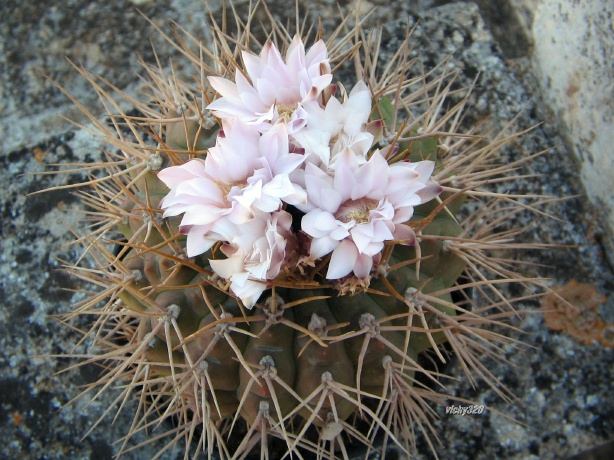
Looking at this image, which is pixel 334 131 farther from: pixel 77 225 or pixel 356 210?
pixel 77 225

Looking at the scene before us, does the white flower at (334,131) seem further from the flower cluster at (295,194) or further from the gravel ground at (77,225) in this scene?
the gravel ground at (77,225)

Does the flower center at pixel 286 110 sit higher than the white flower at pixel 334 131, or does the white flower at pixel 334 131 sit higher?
the flower center at pixel 286 110

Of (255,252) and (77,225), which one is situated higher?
(255,252)

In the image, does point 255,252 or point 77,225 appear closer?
point 255,252


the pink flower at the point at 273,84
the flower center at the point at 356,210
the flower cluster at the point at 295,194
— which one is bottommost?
the flower center at the point at 356,210

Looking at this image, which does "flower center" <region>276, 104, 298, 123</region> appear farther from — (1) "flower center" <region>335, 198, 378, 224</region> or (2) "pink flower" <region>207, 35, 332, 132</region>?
(1) "flower center" <region>335, 198, 378, 224</region>

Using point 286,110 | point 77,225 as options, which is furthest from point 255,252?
point 77,225

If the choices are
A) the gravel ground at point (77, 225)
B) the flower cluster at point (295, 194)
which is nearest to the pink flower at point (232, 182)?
the flower cluster at point (295, 194)

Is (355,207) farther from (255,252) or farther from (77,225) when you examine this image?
(77,225)
